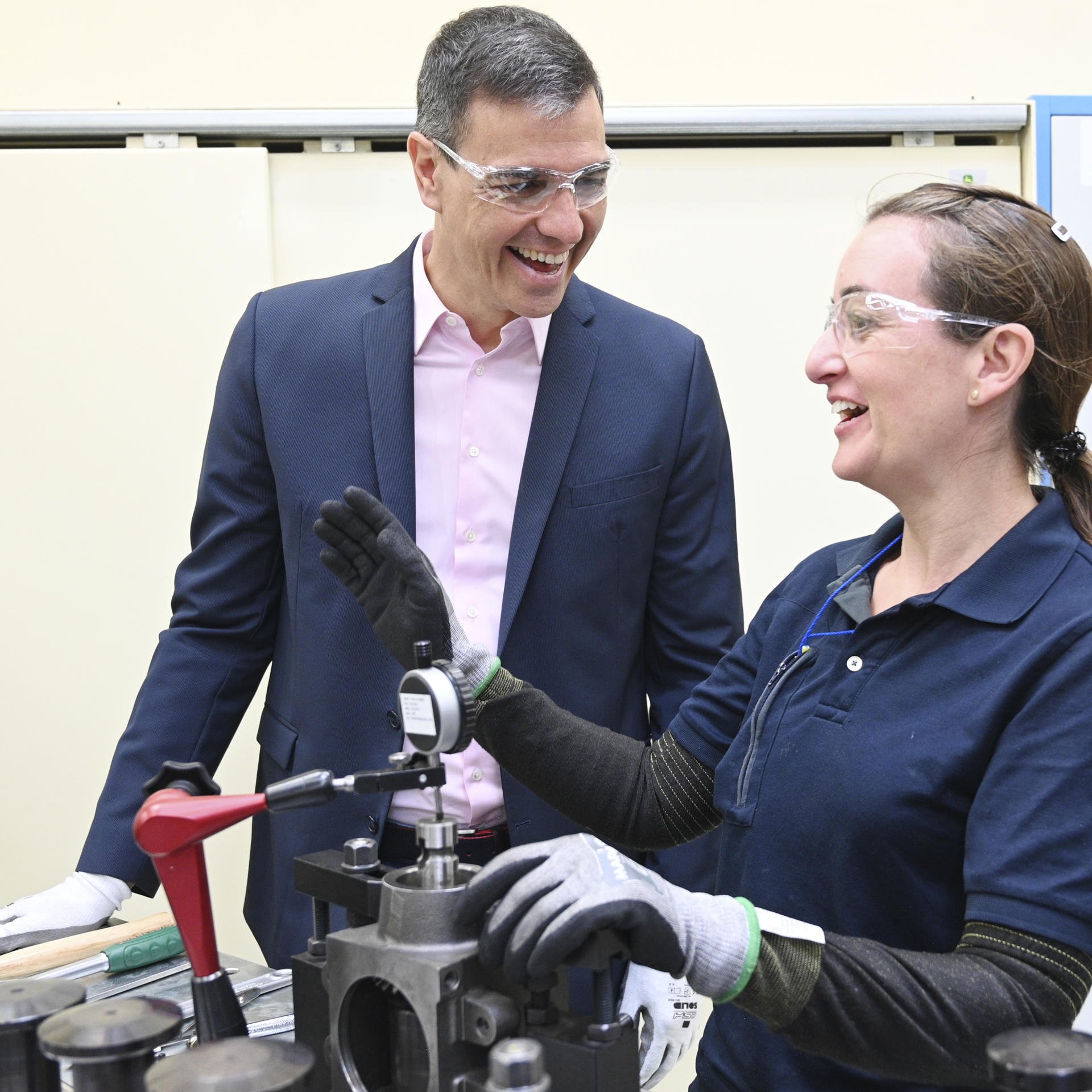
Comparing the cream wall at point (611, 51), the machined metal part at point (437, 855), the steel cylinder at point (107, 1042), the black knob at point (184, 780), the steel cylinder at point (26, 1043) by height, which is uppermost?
the cream wall at point (611, 51)

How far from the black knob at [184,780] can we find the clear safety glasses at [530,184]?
3.12 feet

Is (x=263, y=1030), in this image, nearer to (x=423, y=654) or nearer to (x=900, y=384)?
(x=423, y=654)

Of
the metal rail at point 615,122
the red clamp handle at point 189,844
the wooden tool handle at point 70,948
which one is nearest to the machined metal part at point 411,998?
the red clamp handle at point 189,844

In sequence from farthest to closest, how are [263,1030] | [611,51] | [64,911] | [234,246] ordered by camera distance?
[611,51] → [234,246] → [64,911] → [263,1030]

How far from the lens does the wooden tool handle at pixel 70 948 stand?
129 cm

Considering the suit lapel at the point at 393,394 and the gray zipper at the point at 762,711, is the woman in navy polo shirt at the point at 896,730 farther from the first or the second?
the suit lapel at the point at 393,394

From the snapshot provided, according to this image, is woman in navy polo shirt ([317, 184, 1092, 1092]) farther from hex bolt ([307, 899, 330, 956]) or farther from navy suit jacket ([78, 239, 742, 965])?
navy suit jacket ([78, 239, 742, 965])

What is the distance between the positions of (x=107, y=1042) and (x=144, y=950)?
21.1 inches

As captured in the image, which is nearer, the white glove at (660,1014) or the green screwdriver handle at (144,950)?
the green screwdriver handle at (144,950)

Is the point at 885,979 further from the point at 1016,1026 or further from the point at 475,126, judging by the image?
the point at 475,126

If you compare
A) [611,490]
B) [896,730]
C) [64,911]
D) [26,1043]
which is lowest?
[64,911]

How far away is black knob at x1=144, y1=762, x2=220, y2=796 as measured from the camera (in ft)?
3.19

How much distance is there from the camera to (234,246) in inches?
99.8

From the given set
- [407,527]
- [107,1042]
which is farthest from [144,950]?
[407,527]
